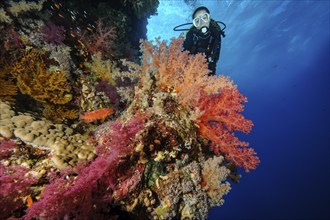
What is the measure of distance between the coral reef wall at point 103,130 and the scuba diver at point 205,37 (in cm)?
290

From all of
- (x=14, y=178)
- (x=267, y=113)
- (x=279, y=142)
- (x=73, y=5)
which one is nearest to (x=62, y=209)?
(x=14, y=178)

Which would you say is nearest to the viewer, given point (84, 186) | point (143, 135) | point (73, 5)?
point (84, 186)

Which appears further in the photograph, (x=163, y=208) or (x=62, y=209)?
(x=163, y=208)

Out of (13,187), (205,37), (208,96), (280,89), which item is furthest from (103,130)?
(280,89)

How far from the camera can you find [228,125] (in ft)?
12.2

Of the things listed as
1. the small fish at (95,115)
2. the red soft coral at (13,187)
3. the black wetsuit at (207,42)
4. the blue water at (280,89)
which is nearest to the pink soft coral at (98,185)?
the red soft coral at (13,187)

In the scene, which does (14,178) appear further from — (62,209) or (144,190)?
(144,190)

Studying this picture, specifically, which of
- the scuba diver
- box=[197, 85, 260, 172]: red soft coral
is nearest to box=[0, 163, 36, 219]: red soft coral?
box=[197, 85, 260, 172]: red soft coral

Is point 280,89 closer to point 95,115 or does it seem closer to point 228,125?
point 228,125

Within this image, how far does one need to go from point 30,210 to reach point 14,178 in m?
0.59

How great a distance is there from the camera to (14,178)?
2.30m

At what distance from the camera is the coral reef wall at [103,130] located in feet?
7.51

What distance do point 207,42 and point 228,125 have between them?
12.6 feet

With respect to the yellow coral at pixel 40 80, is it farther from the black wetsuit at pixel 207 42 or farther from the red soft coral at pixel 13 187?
the black wetsuit at pixel 207 42
